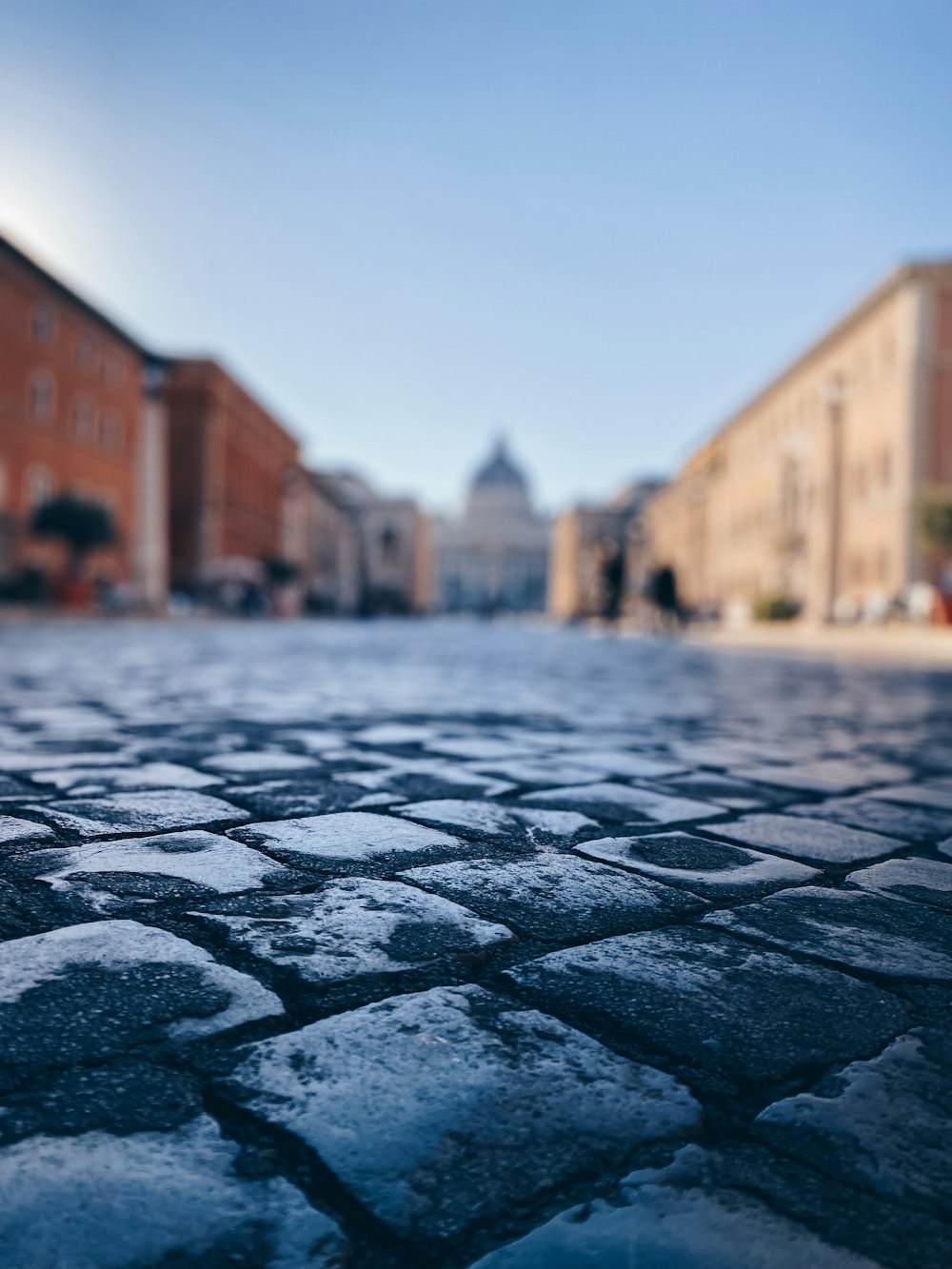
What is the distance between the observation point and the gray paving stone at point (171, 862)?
200 cm

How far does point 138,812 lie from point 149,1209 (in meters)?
1.74

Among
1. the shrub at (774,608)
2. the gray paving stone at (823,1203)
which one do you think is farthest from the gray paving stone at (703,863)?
the shrub at (774,608)

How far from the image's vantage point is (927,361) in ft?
98.5

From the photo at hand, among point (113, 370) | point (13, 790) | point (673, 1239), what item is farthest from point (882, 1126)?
point (113, 370)

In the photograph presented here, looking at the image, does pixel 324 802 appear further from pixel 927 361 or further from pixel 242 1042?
pixel 927 361

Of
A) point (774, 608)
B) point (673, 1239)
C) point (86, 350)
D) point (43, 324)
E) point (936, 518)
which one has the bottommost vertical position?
point (673, 1239)

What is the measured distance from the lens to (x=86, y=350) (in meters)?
32.7

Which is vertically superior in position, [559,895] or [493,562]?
[493,562]

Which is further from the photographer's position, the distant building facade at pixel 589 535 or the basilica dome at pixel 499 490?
the basilica dome at pixel 499 490

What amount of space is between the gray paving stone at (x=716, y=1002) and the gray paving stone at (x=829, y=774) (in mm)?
1802

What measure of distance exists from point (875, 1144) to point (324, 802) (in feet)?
6.32

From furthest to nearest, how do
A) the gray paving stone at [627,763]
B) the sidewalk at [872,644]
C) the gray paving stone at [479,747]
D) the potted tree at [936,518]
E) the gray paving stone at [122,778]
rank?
the potted tree at [936,518], the sidewalk at [872,644], the gray paving stone at [479,747], the gray paving stone at [627,763], the gray paving stone at [122,778]

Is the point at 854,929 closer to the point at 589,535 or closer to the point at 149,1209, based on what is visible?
the point at 149,1209

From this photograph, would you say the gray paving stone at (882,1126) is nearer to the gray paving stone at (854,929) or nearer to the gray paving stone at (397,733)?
the gray paving stone at (854,929)
